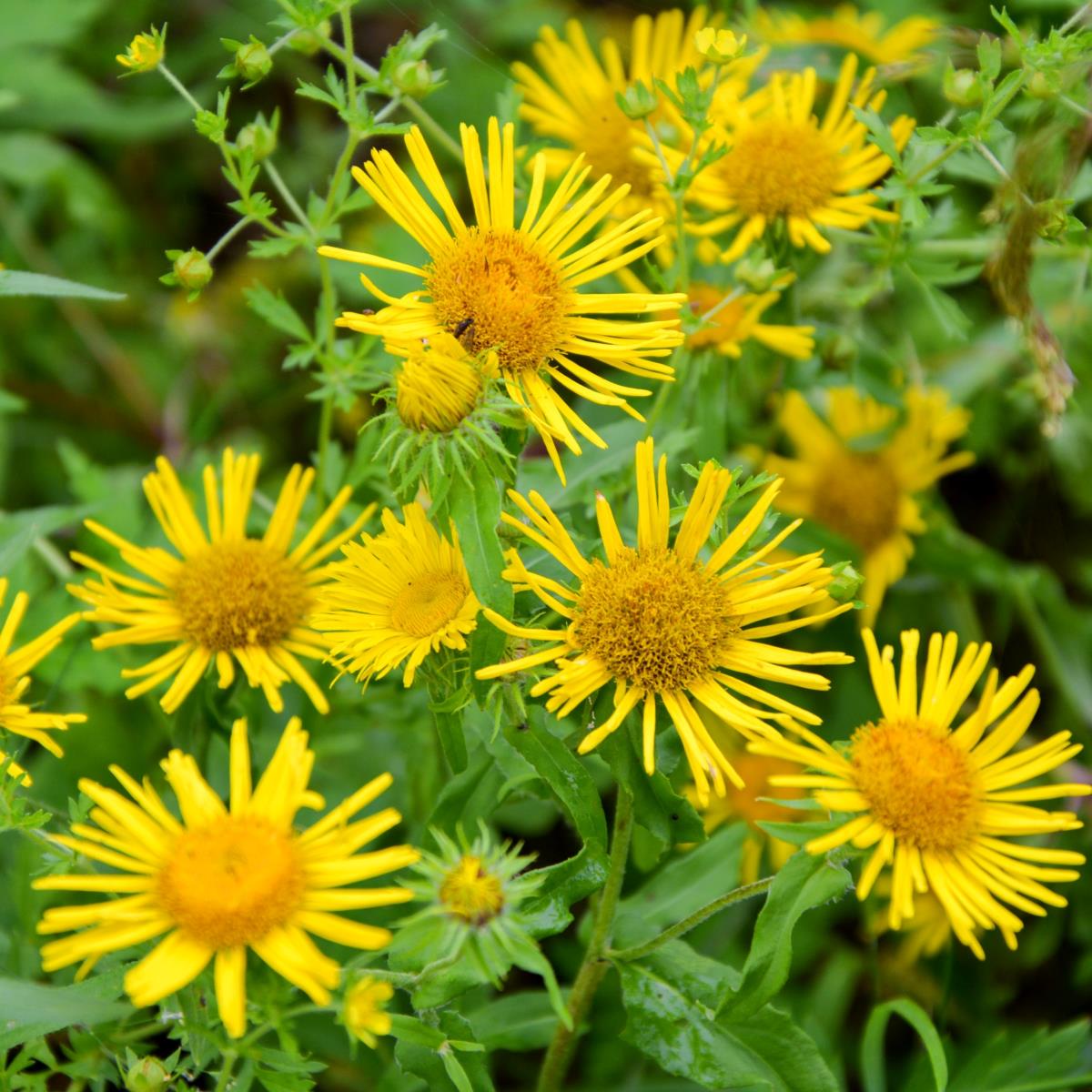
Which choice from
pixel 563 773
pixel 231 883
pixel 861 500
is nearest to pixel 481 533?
pixel 563 773

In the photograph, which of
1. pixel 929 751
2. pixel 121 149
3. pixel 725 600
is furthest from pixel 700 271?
pixel 121 149

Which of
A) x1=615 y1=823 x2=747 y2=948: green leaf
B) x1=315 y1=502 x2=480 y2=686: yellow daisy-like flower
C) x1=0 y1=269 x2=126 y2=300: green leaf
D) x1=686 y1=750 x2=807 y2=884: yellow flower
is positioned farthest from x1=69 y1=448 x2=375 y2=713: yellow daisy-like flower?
x1=686 y1=750 x2=807 y2=884: yellow flower

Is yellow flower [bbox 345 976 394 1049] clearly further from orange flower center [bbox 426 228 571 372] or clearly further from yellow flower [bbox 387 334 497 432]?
orange flower center [bbox 426 228 571 372]

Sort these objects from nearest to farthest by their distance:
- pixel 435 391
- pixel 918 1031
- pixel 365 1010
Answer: pixel 365 1010 < pixel 435 391 < pixel 918 1031

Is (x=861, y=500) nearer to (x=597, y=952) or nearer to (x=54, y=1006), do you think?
(x=597, y=952)

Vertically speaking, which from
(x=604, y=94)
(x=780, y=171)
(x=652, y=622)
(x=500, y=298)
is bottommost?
(x=652, y=622)

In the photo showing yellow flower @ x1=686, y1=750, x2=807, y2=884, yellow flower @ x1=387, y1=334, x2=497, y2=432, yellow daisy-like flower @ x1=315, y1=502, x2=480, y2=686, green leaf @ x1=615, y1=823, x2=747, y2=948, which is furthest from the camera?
yellow flower @ x1=686, y1=750, x2=807, y2=884

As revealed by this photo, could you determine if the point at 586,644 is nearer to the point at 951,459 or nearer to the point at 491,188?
the point at 491,188
